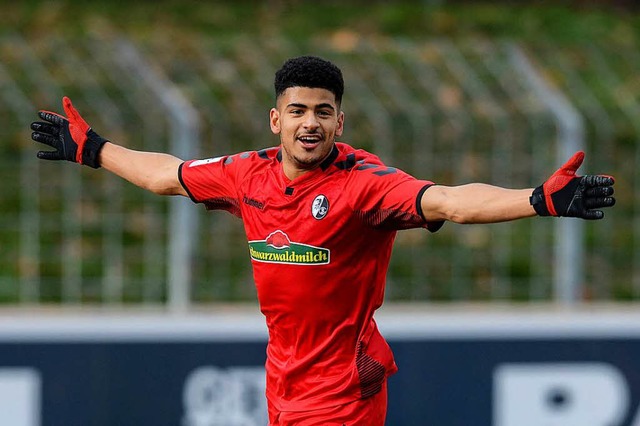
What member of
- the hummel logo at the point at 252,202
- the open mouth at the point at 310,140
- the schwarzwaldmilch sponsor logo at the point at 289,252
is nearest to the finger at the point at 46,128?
the hummel logo at the point at 252,202

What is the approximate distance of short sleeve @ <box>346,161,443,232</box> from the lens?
4.49 meters

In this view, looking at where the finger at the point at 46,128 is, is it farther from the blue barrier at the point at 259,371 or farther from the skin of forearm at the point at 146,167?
the blue barrier at the point at 259,371

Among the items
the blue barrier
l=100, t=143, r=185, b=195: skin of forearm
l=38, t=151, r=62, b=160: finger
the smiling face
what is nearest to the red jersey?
the smiling face

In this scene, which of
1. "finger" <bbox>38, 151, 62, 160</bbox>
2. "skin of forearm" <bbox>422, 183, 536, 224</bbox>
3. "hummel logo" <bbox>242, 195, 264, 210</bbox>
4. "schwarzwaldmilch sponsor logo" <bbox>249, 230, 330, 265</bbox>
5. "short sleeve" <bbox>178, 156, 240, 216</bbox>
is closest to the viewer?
"skin of forearm" <bbox>422, 183, 536, 224</bbox>

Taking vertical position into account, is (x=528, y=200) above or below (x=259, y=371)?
above

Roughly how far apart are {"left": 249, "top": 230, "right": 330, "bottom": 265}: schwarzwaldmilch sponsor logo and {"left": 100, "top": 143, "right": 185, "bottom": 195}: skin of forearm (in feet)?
2.04

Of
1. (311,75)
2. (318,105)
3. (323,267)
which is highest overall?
(311,75)

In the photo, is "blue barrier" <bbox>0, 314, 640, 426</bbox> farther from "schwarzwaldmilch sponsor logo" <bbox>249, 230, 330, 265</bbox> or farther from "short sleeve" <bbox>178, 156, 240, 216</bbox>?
"schwarzwaldmilch sponsor logo" <bbox>249, 230, 330, 265</bbox>

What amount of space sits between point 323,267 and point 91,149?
47.4 inches

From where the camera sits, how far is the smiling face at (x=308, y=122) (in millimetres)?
4590

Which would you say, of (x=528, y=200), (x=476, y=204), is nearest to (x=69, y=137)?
(x=476, y=204)

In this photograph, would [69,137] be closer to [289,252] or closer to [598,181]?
[289,252]

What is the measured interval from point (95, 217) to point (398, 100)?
1.94m

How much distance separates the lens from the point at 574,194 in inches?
161
